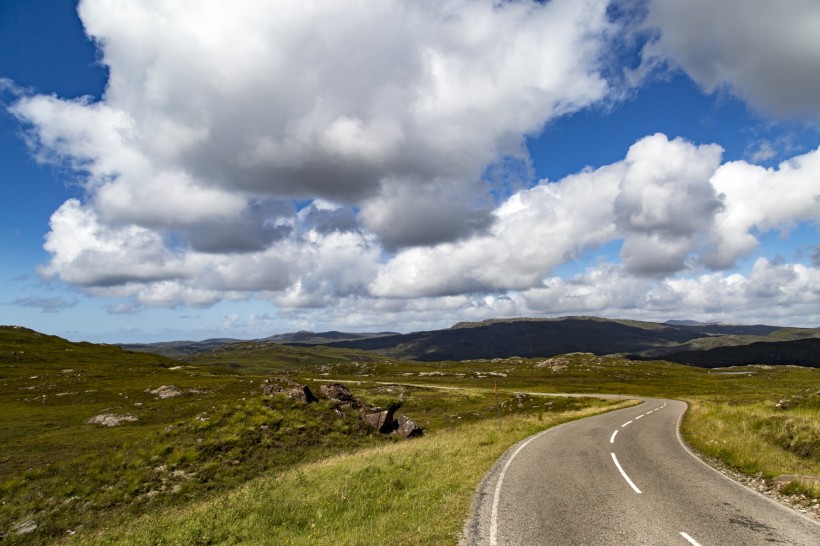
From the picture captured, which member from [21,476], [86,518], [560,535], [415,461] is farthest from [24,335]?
[560,535]

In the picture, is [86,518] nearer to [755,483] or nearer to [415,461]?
[415,461]

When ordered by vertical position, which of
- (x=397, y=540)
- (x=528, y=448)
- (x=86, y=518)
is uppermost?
(x=397, y=540)

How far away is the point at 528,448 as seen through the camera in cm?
2461

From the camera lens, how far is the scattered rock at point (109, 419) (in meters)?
46.8

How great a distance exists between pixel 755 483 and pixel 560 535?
1034 cm

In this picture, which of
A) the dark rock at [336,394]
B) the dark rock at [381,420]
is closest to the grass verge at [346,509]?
the dark rock at [381,420]

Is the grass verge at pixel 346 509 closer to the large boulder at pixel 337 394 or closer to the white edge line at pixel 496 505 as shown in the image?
the white edge line at pixel 496 505

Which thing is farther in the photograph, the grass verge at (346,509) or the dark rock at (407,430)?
the dark rock at (407,430)

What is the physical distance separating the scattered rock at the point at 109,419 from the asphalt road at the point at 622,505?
45.5 meters

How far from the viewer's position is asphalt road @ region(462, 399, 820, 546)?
10.7 meters

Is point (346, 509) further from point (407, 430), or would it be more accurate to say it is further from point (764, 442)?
point (407, 430)

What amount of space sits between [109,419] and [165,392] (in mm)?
23167

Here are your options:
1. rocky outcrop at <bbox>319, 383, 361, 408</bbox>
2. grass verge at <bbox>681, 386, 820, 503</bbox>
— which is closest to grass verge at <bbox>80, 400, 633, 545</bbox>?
grass verge at <bbox>681, 386, 820, 503</bbox>

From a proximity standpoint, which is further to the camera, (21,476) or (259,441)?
(259,441)
